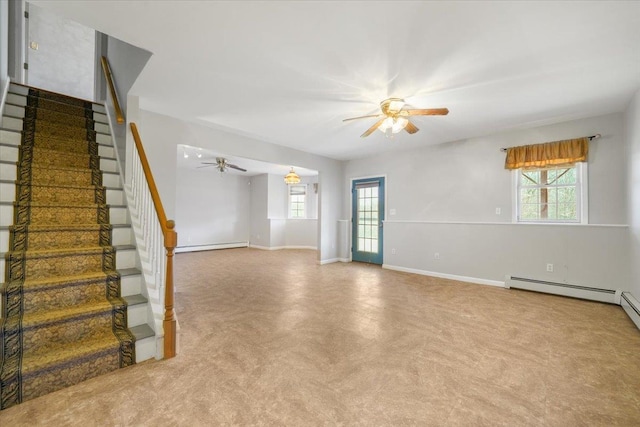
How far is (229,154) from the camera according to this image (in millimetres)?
4766

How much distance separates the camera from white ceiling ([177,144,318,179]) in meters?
6.40

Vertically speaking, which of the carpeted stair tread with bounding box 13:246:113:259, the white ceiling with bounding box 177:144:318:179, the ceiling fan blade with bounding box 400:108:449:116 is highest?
the white ceiling with bounding box 177:144:318:179

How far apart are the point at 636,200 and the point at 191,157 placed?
8.10 m

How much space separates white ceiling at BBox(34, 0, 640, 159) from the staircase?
118 cm

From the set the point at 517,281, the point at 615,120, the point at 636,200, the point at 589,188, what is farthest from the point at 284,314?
the point at 615,120

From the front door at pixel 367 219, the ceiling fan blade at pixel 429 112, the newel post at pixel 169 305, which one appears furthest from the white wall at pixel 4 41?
the front door at pixel 367 219

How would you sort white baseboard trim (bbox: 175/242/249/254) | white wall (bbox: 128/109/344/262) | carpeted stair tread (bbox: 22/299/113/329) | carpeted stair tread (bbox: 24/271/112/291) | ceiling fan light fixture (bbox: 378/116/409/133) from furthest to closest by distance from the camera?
white baseboard trim (bbox: 175/242/249/254) → white wall (bbox: 128/109/344/262) → ceiling fan light fixture (bbox: 378/116/409/133) → carpeted stair tread (bbox: 24/271/112/291) → carpeted stair tread (bbox: 22/299/113/329)

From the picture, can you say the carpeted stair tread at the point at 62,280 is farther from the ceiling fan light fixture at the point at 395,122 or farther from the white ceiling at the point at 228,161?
the white ceiling at the point at 228,161

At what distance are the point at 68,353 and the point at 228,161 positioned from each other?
19.8 feet

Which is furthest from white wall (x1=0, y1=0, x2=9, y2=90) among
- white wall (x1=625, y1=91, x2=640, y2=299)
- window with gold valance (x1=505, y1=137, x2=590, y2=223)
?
white wall (x1=625, y1=91, x2=640, y2=299)

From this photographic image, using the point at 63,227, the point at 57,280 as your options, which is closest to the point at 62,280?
the point at 57,280

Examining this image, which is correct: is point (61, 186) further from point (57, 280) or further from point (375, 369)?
point (375, 369)

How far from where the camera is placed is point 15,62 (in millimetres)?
4301

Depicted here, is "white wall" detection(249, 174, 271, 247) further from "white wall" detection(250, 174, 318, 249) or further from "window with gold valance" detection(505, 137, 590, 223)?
"window with gold valance" detection(505, 137, 590, 223)
